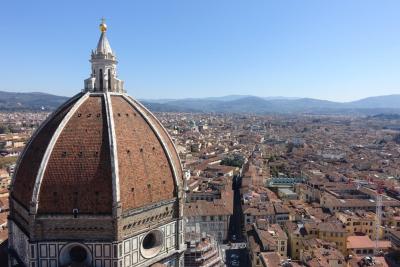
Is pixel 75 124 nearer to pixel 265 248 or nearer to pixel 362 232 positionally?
pixel 265 248

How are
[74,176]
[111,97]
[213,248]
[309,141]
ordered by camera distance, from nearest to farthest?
[74,176] → [111,97] → [213,248] → [309,141]

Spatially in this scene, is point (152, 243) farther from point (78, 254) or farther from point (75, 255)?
point (75, 255)

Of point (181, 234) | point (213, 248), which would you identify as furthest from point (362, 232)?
point (181, 234)

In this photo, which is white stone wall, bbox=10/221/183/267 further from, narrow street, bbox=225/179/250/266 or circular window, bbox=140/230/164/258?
narrow street, bbox=225/179/250/266

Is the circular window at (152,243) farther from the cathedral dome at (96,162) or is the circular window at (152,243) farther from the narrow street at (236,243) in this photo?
the narrow street at (236,243)

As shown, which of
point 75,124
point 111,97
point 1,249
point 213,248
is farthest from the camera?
point 213,248

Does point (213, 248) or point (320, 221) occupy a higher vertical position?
point (213, 248)
